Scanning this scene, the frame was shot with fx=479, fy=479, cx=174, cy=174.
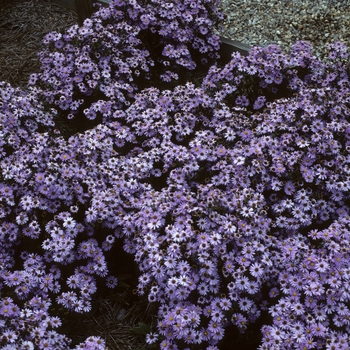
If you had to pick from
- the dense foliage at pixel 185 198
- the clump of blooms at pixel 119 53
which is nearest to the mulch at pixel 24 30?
the clump of blooms at pixel 119 53

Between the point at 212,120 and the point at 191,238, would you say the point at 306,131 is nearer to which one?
the point at 212,120

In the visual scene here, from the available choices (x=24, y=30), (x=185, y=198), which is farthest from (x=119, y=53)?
(x=24, y=30)

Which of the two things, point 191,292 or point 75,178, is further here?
point 75,178

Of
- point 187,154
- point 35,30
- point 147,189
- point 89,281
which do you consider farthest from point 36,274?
point 35,30

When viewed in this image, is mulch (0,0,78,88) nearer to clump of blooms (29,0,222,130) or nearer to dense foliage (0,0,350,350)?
clump of blooms (29,0,222,130)

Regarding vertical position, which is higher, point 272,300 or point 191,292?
point 272,300

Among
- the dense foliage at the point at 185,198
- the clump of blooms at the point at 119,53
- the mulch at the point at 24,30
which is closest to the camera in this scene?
the dense foliage at the point at 185,198

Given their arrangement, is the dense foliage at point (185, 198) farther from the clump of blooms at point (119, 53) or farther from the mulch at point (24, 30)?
the mulch at point (24, 30)

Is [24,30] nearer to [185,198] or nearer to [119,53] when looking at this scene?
[119,53]
